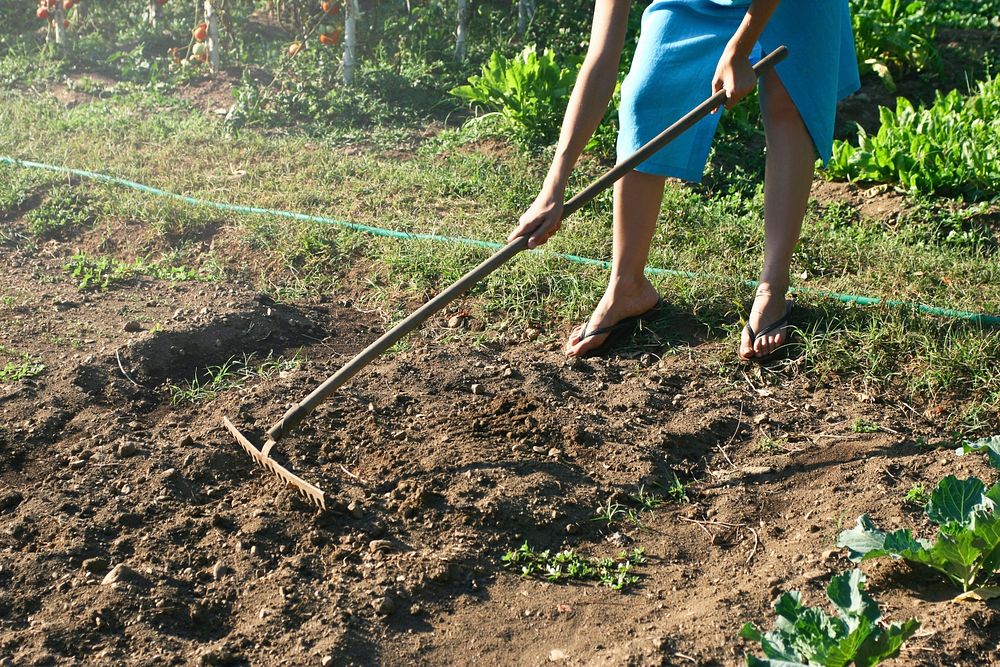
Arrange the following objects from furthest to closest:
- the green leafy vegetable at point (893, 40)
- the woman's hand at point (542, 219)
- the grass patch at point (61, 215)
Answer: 1. the green leafy vegetable at point (893, 40)
2. the grass patch at point (61, 215)
3. the woman's hand at point (542, 219)

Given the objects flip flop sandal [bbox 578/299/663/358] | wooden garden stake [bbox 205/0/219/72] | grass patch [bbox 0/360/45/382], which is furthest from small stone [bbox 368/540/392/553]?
wooden garden stake [bbox 205/0/219/72]

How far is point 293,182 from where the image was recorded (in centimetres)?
489

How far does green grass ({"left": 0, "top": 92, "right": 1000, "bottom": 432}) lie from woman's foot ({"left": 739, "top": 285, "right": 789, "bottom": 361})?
0.08m

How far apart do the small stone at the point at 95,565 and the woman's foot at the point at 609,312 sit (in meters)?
1.62

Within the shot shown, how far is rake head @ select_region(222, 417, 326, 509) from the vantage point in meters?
2.57

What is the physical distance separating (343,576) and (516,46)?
4.61 metres

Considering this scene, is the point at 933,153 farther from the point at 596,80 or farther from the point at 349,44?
the point at 349,44

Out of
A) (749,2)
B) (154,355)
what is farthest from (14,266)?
(749,2)

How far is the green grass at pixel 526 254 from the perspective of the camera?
3.22 meters

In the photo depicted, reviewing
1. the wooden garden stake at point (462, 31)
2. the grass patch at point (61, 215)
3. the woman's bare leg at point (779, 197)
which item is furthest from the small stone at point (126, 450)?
the wooden garden stake at point (462, 31)

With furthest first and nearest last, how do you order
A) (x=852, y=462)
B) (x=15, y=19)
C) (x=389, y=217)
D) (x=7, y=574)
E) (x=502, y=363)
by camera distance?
(x=15, y=19) → (x=389, y=217) → (x=502, y=363) → (x=852, y=462) → (x=7, y=574)

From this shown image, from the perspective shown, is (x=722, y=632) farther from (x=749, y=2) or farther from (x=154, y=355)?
(x=154, y=355)

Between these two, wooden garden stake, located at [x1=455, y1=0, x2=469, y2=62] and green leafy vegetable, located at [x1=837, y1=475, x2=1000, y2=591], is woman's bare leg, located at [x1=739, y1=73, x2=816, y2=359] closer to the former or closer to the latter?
green leafy vegetable, located at [x1=837, y1=475, x2=1000, y2=591]

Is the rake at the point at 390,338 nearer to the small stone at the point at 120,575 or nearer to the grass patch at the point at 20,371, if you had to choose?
the small stone at the point at 120,575
